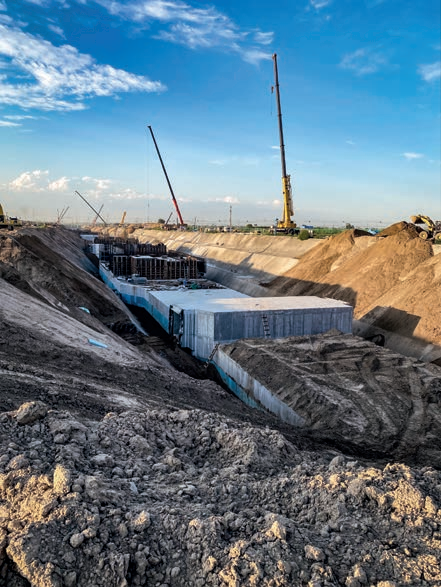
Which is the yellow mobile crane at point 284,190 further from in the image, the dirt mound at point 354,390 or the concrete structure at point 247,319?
the dirt mound at point 354,390

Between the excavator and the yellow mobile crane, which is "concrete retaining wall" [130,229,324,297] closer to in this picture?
the yellow mobile crane

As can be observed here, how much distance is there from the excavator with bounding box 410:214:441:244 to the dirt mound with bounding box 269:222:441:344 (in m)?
0.59

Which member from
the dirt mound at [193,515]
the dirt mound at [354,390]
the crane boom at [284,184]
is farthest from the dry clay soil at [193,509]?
the crane boom at [284,184]

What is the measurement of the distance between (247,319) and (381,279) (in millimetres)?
10784

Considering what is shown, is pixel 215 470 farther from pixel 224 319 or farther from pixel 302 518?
pixel 224 319

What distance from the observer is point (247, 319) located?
16.9 metres

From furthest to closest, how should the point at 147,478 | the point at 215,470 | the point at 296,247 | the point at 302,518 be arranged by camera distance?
the point at 296,247 → the point at 215,470 → the point at 147,478 → the point at 302,518

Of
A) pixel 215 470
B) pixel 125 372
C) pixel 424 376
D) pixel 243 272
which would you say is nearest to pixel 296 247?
pixel 243 272

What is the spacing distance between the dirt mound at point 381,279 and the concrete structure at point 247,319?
2814mm

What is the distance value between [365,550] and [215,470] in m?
1.99

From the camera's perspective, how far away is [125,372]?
36.2 feet

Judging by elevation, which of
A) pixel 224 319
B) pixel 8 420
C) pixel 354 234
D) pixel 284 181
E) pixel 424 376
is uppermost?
pixel 284 181

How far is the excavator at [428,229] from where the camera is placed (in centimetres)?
2845

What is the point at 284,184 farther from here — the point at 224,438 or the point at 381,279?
the point at 224,438
